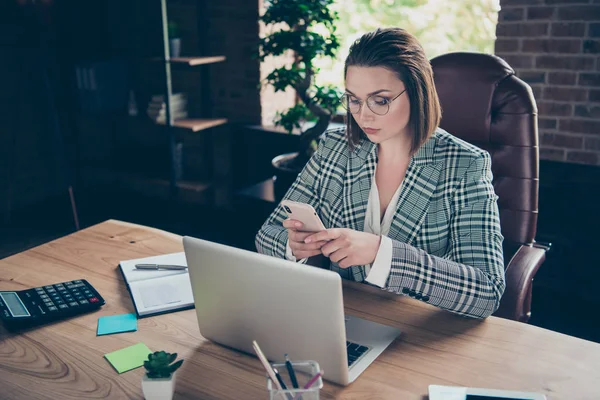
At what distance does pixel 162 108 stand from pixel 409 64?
2362 millimetres

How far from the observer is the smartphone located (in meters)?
1.19

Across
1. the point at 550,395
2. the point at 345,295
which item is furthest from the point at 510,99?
the point at 550,395

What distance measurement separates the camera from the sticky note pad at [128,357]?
110 centimetres

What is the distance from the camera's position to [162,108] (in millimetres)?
3539

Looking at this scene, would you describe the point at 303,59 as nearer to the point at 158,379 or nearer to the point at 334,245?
the point at 334,245

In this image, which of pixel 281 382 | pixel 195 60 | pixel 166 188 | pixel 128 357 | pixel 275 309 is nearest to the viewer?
pixel 281 382

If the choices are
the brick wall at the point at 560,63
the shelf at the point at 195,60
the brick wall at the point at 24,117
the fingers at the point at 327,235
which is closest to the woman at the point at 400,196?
the fingers at the point at 327,235

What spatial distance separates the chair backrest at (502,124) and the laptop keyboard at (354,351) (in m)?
0.76

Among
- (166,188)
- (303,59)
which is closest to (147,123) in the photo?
(166,188)

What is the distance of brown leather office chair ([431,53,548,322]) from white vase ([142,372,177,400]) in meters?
1.12

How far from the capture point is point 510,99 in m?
1.75

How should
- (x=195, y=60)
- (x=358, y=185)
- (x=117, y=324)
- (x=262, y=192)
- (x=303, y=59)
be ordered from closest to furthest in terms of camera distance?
(x=117, y=324), (x=358, y=185), (x=303, y=59), (x=262, y=192), (x=195, y=60)

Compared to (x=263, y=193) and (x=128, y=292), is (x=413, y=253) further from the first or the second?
(x=263, y=193)

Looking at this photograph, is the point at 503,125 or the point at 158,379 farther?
the point at 503,125
